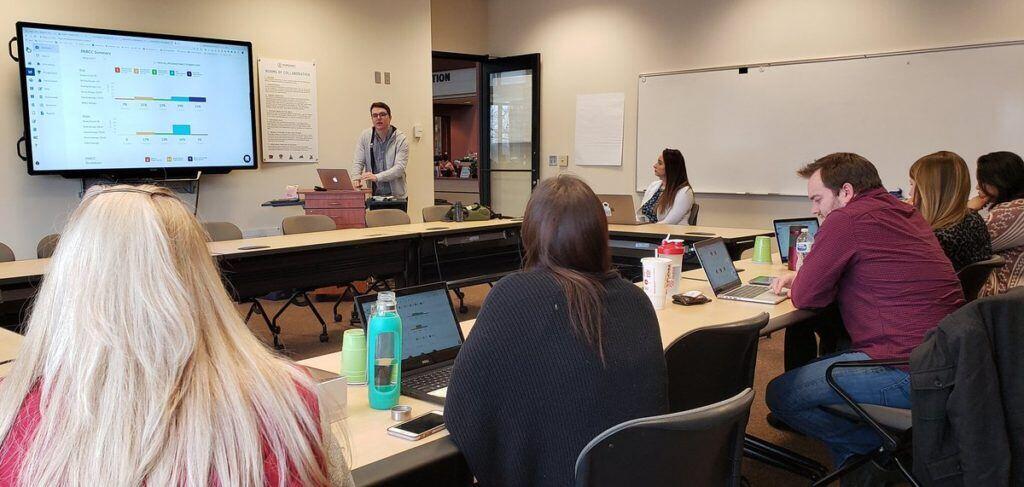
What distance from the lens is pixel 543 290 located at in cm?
143

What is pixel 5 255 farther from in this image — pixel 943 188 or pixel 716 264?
pixel 943 188

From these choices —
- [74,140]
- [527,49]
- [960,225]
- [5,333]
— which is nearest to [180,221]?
[5,333]

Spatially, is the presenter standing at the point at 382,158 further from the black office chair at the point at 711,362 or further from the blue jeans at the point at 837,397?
the black office chair at the point at 711,362

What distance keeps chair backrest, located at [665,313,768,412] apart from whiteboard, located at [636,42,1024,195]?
4.76 meters

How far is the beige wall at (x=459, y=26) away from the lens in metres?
8.17

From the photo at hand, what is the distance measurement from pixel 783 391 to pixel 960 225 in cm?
113

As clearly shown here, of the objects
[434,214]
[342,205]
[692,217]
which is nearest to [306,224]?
[342,205]

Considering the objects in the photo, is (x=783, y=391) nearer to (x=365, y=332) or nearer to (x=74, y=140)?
(x=365, y=332)

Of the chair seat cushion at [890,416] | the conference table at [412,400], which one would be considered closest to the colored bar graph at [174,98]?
the conference table at [412,400]

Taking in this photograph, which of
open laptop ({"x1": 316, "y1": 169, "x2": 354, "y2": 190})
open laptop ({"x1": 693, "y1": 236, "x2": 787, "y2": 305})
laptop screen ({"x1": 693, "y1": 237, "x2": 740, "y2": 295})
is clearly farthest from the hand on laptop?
open laptop ({"x1": 316, "y1": 169, "x2": 354, "y2": 190})

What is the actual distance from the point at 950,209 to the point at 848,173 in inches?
26.9

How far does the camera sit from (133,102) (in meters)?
5.31

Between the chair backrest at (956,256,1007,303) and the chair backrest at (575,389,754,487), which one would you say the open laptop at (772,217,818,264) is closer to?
the chair backrest at (956,256,1007,303)

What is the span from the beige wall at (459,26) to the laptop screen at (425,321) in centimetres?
653
